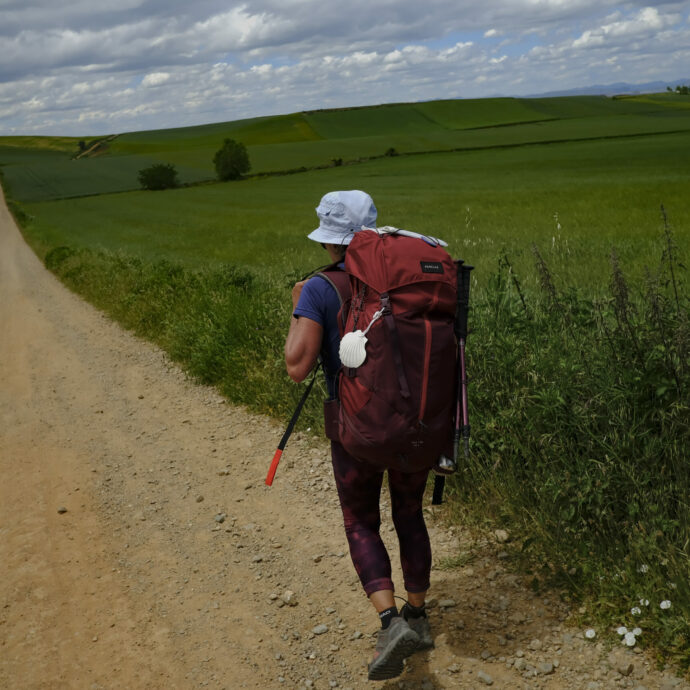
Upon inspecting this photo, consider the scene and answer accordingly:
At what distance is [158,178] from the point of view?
6981 cm

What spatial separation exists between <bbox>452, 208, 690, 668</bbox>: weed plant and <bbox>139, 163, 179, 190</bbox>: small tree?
68.8 metres

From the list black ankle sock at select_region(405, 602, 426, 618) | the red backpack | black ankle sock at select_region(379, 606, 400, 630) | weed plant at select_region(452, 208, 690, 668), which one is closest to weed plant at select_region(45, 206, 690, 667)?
weed plant at select_region(452, 208, 690, 668)

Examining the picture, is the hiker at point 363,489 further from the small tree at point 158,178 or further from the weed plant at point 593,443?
the small tree at point 158,178

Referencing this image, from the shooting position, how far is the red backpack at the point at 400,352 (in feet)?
9.16

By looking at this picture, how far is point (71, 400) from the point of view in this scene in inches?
337

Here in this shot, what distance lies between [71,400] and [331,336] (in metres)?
6.14

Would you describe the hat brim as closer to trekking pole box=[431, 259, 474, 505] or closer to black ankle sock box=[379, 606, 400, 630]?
trekking pole box=[431, 259, 474, 505]

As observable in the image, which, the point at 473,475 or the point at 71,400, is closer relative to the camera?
the point at 473,475

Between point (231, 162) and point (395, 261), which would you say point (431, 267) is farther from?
point (231, 162)

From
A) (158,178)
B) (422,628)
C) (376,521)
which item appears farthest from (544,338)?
(158,178)

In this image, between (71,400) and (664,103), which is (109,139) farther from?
(71,400)

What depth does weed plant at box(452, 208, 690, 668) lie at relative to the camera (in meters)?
3.36

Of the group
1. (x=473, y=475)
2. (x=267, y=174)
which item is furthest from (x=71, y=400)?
(x=267, y=174)

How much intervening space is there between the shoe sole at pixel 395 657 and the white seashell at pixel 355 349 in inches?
43.7
